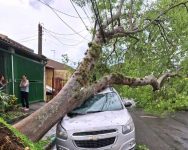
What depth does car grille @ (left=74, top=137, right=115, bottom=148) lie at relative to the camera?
1062cm

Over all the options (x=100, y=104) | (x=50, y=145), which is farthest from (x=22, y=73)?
(x=100, y=104)

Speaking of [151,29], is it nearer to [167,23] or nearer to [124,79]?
[167,23]

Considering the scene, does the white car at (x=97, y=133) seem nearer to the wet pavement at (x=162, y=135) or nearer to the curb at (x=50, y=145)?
the curb at (x=50, y=145)

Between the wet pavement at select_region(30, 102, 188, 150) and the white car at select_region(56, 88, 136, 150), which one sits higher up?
the white car at select_region(56, 88, 136, 150)

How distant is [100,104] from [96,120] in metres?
1.23

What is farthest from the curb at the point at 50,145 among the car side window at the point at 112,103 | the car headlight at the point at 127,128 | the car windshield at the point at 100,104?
the car headlight at the point at 127,128

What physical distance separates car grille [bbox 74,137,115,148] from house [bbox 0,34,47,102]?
9.12 metres

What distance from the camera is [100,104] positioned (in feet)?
40.2

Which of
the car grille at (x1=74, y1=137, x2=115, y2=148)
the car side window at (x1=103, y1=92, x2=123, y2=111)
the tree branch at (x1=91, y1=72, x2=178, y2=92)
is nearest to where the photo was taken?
the car grille at (x1=74, y1=137, x2=115, y2=148)

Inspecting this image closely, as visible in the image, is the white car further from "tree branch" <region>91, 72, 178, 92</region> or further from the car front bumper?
"tree branch" <region>91, 72, 178, 92</region>

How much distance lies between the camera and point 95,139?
417 inches

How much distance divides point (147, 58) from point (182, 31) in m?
2.24

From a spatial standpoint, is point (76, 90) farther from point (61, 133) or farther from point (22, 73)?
point (22, 73)

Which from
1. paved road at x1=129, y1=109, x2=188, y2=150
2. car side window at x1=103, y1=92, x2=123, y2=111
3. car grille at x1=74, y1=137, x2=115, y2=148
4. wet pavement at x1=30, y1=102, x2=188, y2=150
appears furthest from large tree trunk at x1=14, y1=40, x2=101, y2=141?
paved road at x1=129, y1=109, x2=188, y2=150
